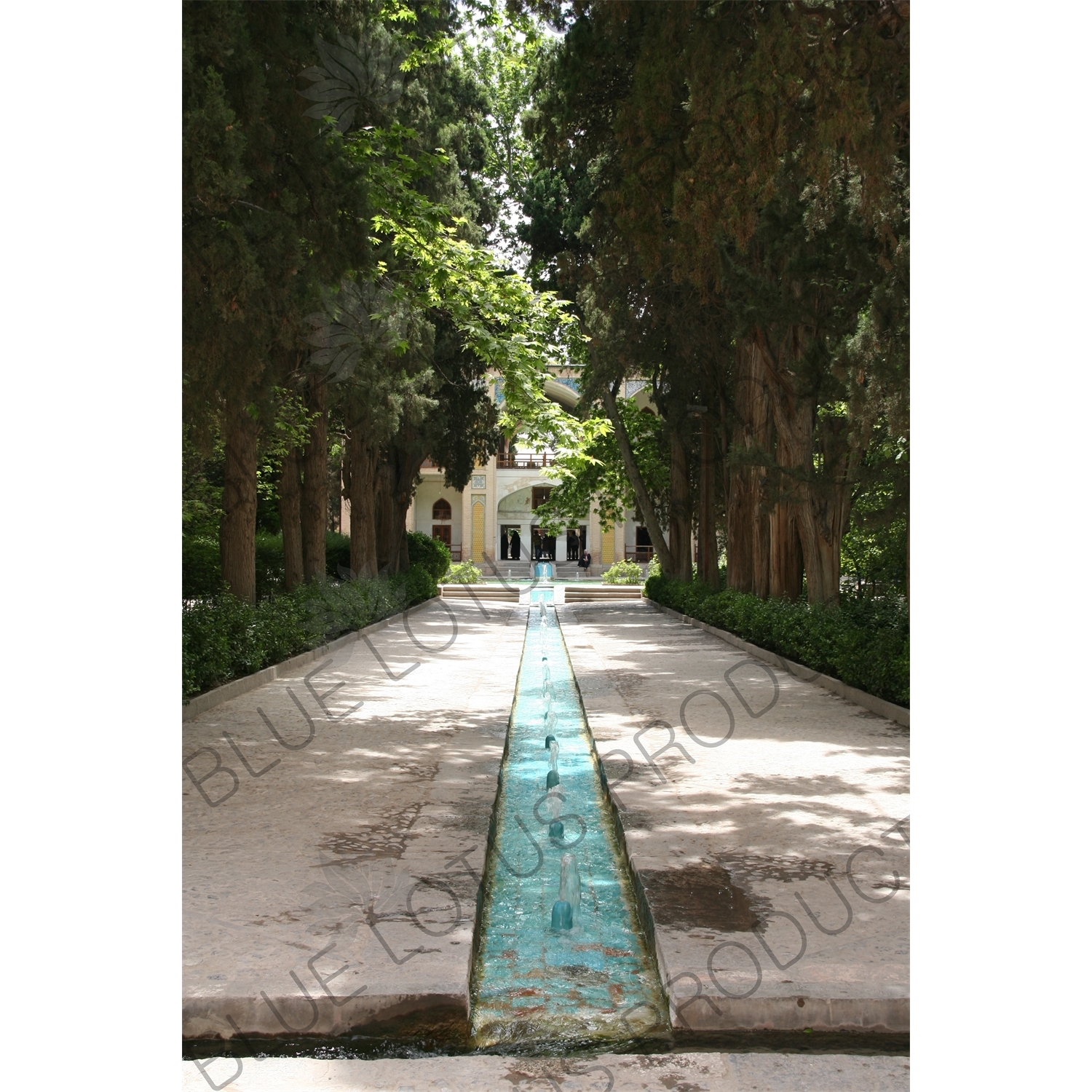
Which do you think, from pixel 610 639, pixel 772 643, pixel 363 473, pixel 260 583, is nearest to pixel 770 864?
pixel 772 643

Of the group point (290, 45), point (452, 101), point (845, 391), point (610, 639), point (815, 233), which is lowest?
point (610, 639)

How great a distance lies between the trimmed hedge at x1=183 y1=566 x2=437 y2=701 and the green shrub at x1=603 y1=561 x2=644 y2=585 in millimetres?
17607

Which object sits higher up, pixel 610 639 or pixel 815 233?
pixel 815 233

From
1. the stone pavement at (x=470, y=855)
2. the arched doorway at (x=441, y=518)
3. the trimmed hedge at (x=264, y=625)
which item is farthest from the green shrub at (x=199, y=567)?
the arched doorway at (x=441, y=518)

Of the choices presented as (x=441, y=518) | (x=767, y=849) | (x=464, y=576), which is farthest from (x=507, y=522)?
(x=767, y=849)

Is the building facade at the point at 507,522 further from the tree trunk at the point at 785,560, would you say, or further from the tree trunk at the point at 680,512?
the tree trunk at the point at 785,560

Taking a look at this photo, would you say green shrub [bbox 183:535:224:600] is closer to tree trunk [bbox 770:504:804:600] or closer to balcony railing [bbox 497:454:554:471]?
tree trunk [bbox 770:504:804:600]

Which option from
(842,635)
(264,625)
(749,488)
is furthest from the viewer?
(749,488)

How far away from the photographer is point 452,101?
1672cm

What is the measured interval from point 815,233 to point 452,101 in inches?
310

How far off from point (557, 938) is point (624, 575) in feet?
107

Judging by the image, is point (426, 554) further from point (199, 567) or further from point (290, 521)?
point (290, 521)

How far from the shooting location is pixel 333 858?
4.52 m

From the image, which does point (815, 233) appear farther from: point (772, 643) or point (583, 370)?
point (583, 370)
